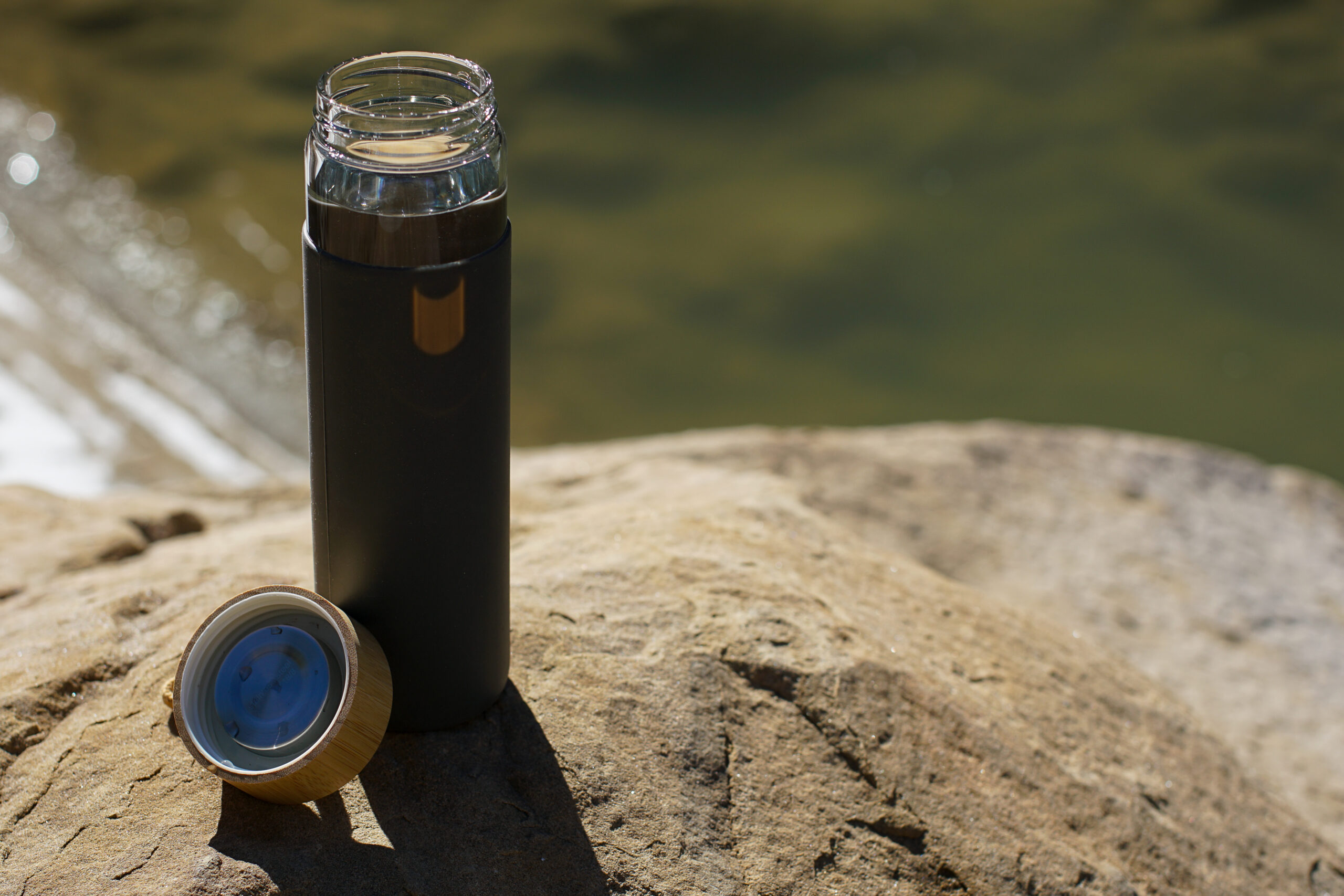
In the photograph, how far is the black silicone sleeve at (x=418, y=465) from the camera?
1415 mm

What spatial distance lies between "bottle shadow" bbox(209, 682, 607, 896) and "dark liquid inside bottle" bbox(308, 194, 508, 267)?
2.05 feet

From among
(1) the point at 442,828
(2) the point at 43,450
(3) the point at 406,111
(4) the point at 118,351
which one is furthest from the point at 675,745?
(4) the point at 118,351

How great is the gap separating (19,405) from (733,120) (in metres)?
3.15

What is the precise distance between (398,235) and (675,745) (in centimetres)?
74

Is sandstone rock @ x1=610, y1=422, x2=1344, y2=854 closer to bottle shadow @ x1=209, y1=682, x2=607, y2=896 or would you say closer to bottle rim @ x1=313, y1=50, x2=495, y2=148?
bottle shadow @ x1=209, y1=682, x2=607, y2=896

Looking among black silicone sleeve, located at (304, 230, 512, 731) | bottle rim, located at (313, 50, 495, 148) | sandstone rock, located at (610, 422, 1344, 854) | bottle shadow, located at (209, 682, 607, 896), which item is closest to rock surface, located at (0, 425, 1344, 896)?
bottle shadow, located at (209, 682, 607, 896)

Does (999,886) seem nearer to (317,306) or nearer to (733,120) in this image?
(317,306)

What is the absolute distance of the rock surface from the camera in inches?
59.3

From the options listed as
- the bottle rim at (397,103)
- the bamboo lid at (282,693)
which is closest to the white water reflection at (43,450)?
the bamboo lid at (282,693)

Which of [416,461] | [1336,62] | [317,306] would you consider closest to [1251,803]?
[416,461]

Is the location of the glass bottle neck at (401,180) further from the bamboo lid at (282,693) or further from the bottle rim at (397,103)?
the bamboo lid at (282,693)

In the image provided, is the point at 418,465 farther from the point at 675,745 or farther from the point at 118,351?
the point at 118,351

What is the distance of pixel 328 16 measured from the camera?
6113mm

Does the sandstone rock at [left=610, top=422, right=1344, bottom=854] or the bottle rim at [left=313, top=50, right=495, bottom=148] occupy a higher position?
the bottle rim at [left=313, top=50, right=495, bottom=148]
